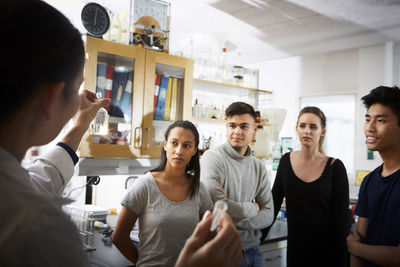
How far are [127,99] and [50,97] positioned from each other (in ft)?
6.32

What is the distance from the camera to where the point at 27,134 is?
0.52 meters

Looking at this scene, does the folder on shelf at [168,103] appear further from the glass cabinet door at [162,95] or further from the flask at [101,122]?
the flask at [101,122]

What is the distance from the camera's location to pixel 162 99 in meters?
2.60

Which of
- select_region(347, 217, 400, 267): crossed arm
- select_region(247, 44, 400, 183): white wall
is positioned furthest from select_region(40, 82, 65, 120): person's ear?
select_region(247, 44, 400, 183): white wall

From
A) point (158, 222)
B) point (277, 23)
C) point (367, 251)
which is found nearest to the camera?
point (367, 251)

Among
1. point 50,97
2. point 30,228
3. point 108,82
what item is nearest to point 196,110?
point 108,82

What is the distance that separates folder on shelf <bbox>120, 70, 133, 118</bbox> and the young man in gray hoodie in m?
0.72

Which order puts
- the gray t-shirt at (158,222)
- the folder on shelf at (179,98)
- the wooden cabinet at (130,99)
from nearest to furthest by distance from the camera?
the gray t-shirt at (158,222), the wooden cabinet at (130,99), the folder on shelf at (179,98)

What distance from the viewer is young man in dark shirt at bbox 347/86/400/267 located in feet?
4.75

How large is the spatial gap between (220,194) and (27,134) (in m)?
1.48

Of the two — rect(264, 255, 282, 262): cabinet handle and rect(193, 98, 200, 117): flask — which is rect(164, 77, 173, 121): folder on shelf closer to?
rect(193, 98, 200, 117): flask

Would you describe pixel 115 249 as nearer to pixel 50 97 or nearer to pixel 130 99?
pixel 130 99

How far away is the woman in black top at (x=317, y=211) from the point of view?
201 centimetres

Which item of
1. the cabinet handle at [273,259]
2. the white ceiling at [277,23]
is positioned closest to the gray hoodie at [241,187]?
the cabinet handle at [273,259]
